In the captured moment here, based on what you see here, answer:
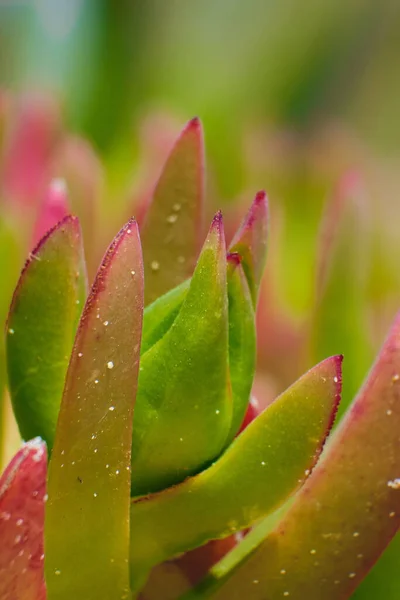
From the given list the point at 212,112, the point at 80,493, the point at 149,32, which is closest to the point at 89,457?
the point at 80,493

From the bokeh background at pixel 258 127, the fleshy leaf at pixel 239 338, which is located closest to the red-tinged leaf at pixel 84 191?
the bokeh background at pixel 258 127

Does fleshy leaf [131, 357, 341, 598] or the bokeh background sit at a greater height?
the bokeh background

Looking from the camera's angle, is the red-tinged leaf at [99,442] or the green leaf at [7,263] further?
the green leaf at [7,263]

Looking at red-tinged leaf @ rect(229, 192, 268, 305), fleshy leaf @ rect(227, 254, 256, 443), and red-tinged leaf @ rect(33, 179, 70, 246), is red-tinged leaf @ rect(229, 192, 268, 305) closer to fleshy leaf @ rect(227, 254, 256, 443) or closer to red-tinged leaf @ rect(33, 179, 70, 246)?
fleshy leaf @ rect(227, 254, 256, 443)

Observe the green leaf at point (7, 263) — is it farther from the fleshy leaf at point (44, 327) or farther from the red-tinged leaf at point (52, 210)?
the fleshy leaf at point (44, 327)

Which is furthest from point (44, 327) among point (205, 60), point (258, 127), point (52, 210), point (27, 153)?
point (205, 60)

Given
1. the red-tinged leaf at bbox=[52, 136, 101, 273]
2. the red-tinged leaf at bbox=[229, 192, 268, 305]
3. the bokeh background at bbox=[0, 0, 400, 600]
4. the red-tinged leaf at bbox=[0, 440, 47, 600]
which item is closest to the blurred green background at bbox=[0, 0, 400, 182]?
the bokeh background at bbox=[0, 0, 400, 600]

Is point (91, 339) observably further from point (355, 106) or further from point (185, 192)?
point (355, 106)

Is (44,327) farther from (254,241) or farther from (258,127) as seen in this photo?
(258,127)
